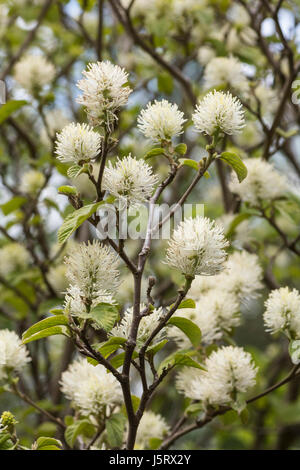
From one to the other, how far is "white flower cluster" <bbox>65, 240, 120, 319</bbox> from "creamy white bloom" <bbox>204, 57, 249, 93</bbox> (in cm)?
81

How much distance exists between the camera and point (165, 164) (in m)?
1.99

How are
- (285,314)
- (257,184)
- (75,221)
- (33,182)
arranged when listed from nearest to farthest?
(75,221) < (285,314) < (257,184) < (33,182)

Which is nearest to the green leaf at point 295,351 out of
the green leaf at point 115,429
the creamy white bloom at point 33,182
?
the green leaf at point 115,429

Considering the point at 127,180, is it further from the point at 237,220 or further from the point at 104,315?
the point at 237,220

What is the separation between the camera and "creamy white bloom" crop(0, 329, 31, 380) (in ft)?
3.11

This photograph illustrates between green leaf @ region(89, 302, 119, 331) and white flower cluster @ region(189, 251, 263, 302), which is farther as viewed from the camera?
white flower cluster @ region(189, 251, 263, 302)

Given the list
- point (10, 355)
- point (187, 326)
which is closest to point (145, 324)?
point (187, 326)

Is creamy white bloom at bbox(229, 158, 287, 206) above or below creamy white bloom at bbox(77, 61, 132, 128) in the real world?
above

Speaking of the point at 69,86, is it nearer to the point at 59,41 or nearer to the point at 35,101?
the point at 59,41

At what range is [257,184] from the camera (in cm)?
123

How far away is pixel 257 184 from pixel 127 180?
1.89 ft

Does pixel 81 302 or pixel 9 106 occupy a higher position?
pixel 9 106

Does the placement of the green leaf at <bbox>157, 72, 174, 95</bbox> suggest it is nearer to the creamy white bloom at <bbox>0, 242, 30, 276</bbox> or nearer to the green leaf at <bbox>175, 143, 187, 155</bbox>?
the creamy white bloom at <bbox>0, 242, 30, 276</bbox>

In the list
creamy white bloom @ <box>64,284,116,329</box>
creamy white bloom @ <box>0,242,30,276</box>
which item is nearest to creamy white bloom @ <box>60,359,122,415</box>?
creamy white bloom @ <box>64,284,116,329</box>
